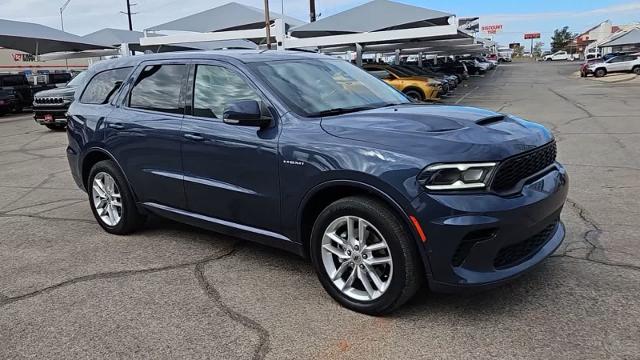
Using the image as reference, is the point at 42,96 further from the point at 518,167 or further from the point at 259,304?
the point at 518,167

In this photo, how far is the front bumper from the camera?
3110 millimetres

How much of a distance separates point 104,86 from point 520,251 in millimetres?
4352

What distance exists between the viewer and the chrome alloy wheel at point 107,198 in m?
5.46

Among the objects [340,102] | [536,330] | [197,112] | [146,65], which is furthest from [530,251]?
[146,65]

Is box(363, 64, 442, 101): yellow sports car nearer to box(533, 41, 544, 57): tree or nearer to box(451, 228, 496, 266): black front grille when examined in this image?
box(451, 228, 496, 266): black front grille

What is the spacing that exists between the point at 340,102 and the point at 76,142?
3.10 m

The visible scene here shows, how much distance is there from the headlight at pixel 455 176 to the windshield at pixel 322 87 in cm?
111

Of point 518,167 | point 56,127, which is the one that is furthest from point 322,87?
point 56,127

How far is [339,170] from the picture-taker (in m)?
3.47

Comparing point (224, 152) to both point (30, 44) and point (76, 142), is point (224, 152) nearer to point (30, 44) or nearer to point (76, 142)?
point (76, 142)

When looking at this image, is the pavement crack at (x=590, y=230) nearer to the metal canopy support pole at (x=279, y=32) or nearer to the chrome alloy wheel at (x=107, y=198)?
the chrome alloy wheel at (x=107, y=198)

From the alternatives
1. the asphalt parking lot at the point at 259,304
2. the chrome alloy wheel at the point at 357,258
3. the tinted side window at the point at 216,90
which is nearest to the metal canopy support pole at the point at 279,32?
the asphalt parking lot at the point at 259,304

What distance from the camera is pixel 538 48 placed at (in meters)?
169

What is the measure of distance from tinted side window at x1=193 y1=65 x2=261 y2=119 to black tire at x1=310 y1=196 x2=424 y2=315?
1.21m
